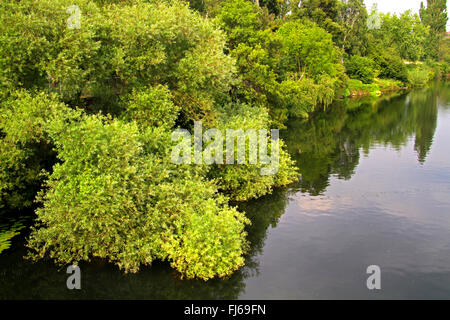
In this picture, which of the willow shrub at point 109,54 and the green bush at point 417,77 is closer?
the willow shrub at point 109,54

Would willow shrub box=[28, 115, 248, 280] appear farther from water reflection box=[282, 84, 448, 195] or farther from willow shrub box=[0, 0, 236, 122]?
water reflection box=[282, 84, 448, 195]

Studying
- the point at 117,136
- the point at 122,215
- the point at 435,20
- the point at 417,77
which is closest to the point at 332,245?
the point at 122,215

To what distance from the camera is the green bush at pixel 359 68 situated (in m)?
110

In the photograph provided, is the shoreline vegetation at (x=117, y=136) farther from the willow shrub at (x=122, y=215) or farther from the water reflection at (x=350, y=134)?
the water reflection at (x=350, y=134)

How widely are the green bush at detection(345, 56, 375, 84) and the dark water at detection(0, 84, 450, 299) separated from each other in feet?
216

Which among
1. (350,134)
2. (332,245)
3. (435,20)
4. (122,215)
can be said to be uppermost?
(435,20)

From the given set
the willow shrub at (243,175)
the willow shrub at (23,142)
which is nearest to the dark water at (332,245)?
the willow shrub at (243,175)

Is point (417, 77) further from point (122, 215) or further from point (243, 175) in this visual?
point (122, 215)

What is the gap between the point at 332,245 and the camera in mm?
25734

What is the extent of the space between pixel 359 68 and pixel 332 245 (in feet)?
309

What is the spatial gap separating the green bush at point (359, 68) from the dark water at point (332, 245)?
216ft

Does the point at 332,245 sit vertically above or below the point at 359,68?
below

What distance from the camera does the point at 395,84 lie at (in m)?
126
